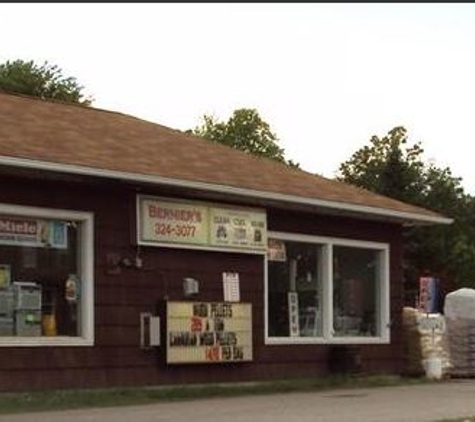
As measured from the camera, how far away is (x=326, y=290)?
20047mm

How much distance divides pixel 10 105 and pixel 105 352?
4811mm

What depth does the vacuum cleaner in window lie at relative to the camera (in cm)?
1559

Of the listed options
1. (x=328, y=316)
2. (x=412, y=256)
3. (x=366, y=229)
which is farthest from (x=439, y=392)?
(x=412, y=256)

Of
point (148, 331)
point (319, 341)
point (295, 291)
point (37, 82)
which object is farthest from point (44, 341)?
point (37, 82)

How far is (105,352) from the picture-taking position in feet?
53.8

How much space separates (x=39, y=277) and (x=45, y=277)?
107mm

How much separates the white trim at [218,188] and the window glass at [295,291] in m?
0.98

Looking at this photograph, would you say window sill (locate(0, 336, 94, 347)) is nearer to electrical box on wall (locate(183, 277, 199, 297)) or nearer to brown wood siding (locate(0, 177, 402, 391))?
brown wood siding (locate(0, 177, 402, 391))

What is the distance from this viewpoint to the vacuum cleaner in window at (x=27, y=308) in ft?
51.2

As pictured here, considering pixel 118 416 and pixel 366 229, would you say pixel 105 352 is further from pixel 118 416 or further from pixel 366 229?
pixel 366 229

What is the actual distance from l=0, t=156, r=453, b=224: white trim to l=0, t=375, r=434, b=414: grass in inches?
123

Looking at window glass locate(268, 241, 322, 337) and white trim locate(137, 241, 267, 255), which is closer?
white trim locate(137, 241, 267, 255)

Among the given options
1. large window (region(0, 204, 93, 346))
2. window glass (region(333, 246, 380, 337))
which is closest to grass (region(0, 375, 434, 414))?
large window (region(0, 204, 93, 346))

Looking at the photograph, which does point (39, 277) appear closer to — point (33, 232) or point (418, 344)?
point (33, 232)
